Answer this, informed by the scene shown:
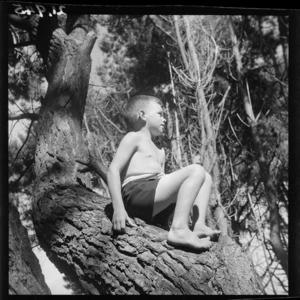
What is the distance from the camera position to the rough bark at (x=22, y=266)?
2488 mm

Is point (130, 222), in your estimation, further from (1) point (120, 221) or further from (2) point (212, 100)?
(2) point (212, 100)

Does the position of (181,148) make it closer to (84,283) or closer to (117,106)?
(117,106)

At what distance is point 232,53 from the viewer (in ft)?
10.6

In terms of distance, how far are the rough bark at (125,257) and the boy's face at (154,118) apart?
51cm

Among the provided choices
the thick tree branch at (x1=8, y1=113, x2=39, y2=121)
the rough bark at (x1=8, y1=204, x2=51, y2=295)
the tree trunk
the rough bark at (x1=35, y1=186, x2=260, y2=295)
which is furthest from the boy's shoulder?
the rough bark at (x1=8, y1=204, x2=51, y2=295)

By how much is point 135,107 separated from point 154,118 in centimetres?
12

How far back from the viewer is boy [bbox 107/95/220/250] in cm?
238

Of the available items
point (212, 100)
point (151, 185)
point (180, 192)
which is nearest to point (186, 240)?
point (180, 192)

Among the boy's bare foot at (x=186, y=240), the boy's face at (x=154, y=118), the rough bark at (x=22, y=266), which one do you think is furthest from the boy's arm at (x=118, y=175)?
the rough bark at (x=22, y=266)

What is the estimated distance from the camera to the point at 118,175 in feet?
8.66

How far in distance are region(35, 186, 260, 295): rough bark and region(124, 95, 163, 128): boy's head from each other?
509mm

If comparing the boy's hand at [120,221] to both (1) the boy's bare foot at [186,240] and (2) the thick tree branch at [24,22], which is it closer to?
(1) the boy's bare foot at [186,240]

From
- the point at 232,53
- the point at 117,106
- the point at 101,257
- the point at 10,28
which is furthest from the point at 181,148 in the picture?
the point at 10,28

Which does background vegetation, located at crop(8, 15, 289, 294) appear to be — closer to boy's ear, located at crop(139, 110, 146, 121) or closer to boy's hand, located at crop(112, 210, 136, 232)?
boy's ear, located at crop(139, 110, 146, 121)
